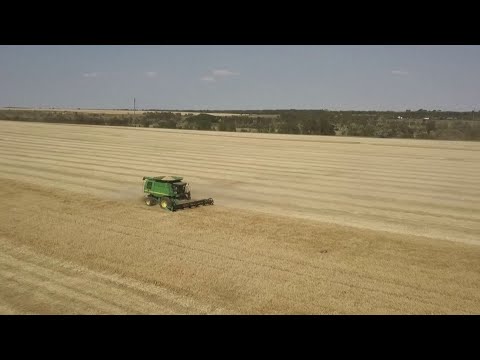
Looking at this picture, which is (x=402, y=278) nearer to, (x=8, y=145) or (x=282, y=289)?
(x=282, y=289)

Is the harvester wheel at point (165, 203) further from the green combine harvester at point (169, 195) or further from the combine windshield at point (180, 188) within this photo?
the combine windshield at point (180, 188)

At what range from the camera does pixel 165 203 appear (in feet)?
54.5

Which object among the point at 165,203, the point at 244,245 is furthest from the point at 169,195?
the point at 244,245

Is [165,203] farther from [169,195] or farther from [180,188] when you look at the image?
[180,188]

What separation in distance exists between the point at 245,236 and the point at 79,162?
20.3m

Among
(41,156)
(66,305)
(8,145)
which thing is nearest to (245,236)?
(66,305)

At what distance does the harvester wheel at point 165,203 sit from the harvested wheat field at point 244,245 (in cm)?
28

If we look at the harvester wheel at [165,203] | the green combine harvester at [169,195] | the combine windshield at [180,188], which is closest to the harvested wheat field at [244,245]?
the harvester wheel at [165,203]

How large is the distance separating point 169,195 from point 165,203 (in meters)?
0.38

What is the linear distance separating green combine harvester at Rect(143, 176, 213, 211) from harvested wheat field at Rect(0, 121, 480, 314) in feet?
1.27

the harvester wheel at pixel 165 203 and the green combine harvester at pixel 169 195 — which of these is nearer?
the harvester wheel at pixel 165 203

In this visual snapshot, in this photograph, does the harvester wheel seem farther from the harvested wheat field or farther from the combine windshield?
the combine windshield

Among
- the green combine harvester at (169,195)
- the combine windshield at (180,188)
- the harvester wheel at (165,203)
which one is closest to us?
the harvester wheel at (165,203)

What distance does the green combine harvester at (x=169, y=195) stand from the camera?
653 inches
